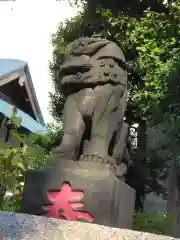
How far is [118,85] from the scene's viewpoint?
4.27 metres

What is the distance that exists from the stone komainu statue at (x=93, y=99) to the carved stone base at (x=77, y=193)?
25 centimetres

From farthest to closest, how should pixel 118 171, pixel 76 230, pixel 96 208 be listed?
pixel 118 171, pixel 96 208, pixel 76 230

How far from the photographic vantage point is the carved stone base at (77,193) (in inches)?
143

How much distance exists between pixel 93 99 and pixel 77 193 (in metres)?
0.97

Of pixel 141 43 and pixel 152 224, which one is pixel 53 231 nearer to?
pixel 152 224

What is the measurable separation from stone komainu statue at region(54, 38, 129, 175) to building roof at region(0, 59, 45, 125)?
322 inches

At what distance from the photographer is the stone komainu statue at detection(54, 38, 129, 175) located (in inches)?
161

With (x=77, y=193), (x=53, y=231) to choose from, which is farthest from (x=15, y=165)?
(x=53, y=231)

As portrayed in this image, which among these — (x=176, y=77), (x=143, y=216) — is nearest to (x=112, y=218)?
(x=143, y=216)

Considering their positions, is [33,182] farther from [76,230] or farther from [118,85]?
[76,230]

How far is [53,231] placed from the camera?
2.27 m

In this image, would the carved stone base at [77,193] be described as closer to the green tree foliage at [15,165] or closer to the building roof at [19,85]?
the green tree foliage at [15,165]

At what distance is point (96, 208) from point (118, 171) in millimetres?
613

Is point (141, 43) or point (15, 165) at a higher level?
point (141, 43)
